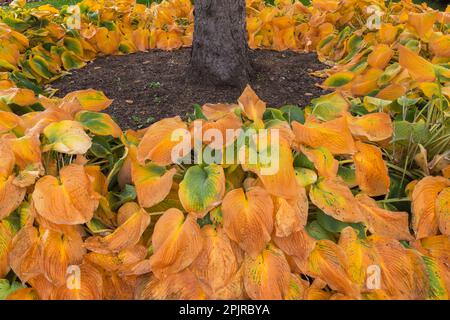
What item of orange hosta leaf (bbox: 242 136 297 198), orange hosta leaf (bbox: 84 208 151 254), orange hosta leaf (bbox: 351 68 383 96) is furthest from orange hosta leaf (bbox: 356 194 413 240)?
orange hosta leaf (bbox: 351 68 383 96)

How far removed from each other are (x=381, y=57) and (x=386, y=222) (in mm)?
1350

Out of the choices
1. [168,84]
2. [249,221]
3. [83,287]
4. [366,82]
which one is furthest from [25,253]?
[366,82]

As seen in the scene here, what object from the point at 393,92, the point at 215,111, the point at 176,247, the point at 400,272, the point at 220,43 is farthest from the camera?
the point at 220,43

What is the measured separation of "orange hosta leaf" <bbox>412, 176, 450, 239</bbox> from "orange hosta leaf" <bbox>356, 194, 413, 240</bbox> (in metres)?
0.04

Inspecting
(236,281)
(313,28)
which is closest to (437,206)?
(236,281)

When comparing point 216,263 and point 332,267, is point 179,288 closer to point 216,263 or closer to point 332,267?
point 216,263

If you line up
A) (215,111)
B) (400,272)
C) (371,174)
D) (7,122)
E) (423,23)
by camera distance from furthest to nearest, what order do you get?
(423,23) < (215,111) < (7,122) < (371,174) < (400,272)

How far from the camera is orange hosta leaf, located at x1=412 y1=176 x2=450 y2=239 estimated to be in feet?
5.28

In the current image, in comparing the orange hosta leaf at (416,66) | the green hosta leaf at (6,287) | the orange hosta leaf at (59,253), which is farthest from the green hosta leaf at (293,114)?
the green hosta leaf at (6,287)

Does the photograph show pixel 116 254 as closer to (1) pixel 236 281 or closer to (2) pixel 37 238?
(2) pixel 37 238

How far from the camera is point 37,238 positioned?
154cm

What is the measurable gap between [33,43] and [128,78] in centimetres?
102

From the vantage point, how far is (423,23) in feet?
8.65

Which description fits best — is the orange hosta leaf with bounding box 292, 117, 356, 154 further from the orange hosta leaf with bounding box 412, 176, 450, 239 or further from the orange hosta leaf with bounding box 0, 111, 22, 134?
the orange hosta leaf with bounding box 0, 111, 22, 134
